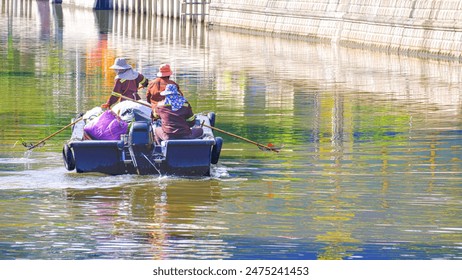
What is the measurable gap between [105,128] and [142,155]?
114 cm

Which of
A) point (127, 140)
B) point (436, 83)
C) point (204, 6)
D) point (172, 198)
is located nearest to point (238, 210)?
point (172, 198)

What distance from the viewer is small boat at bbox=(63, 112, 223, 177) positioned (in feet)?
70.5

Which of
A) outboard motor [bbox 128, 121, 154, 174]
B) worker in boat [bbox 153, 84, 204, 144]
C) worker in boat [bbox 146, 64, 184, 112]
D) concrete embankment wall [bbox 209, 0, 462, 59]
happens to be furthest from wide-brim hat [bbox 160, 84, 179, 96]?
concrete embankment wall [bbox 209, 0, 462, 59]

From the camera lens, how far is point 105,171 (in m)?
21.9

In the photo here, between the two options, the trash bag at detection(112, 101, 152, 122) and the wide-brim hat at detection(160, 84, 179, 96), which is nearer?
the wide-brim hat at detection(160, 84, 179, 96)

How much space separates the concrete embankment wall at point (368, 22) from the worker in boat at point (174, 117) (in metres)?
28.6

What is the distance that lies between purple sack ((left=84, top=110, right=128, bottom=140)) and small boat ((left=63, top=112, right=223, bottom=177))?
0.39 meters

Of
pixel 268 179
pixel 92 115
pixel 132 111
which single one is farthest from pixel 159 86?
pixel 268 179

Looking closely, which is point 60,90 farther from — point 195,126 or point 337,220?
point 337,220

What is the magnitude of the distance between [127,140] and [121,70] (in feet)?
10.9

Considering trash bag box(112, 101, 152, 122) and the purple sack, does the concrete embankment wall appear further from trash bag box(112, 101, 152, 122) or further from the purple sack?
the purple sack

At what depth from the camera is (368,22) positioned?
192 feet

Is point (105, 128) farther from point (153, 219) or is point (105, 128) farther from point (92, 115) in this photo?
point (153, 219)

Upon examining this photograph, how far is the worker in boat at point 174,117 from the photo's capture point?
22.1 meters
